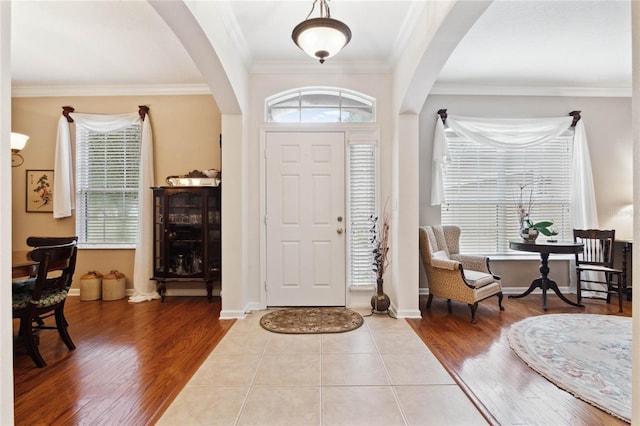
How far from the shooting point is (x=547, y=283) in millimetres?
4125

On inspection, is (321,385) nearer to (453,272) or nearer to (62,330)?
(453,272)

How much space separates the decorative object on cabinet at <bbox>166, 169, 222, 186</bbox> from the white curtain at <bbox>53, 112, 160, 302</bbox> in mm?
439

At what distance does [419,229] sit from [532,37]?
2273 mm

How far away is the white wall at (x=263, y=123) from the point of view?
3.96 metres

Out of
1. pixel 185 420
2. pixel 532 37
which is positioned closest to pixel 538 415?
pixel 185 420

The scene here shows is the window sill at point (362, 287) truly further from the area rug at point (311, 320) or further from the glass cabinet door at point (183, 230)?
the glass cabinet door at point (183, 230)

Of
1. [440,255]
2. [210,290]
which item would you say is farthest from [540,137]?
[210,290]

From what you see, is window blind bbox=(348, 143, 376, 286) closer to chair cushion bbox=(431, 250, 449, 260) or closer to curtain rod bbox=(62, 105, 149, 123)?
chair cushion bbox=(431, 250, 449, 260)

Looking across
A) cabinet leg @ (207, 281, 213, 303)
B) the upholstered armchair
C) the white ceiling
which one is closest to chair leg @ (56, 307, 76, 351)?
cabinet leg @ (207, 281, 213, 303)

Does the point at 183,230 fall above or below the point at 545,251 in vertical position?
above

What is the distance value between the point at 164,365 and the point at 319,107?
311 centimetres

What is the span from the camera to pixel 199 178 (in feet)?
14.1

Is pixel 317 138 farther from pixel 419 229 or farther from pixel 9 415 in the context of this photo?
pixel 9 415

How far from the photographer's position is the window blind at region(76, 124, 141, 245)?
15.3 feet
